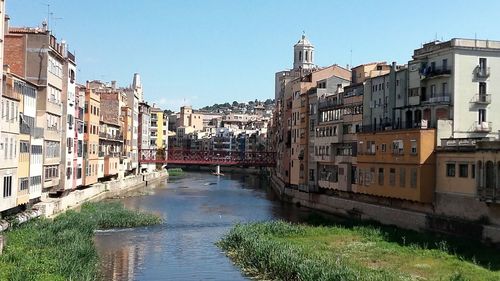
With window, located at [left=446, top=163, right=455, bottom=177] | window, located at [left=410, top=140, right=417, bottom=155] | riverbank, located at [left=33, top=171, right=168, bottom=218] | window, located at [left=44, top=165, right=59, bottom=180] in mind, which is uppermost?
window, located at [left=410, top=140, right=417, bottom=155]

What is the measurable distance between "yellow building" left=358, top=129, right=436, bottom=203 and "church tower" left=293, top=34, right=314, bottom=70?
102 m

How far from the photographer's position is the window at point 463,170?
39606 mm

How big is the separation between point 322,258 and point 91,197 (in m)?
37.3

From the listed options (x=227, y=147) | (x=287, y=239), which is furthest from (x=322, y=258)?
(x=227, y=147)

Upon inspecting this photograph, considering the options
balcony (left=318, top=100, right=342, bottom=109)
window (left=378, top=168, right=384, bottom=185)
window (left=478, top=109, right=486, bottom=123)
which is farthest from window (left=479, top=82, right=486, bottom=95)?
balcony (left=318, top=100, right=342, bottom=109)

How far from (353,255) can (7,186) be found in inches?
757

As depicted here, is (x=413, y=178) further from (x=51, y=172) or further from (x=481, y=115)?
(x=51, y=172)

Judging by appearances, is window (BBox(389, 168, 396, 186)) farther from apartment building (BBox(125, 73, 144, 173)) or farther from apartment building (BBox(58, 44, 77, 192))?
apartment building (BBox(125, 73, 144, 173))

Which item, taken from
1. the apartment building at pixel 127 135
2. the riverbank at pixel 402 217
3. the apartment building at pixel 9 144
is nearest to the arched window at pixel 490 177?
the riverbank at pixel 402 217

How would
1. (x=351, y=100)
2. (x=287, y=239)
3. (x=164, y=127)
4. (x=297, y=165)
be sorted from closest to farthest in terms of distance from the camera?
(x=287, y=239)
(x=351, y=100)
(x=297, y=165)
(x=164, y=127)

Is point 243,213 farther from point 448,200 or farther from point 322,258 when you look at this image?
point 322,258

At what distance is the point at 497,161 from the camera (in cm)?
3625

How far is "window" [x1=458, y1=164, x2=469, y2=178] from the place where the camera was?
1559 inches

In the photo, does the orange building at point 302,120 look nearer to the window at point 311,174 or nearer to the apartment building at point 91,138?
the window at point 311,174
